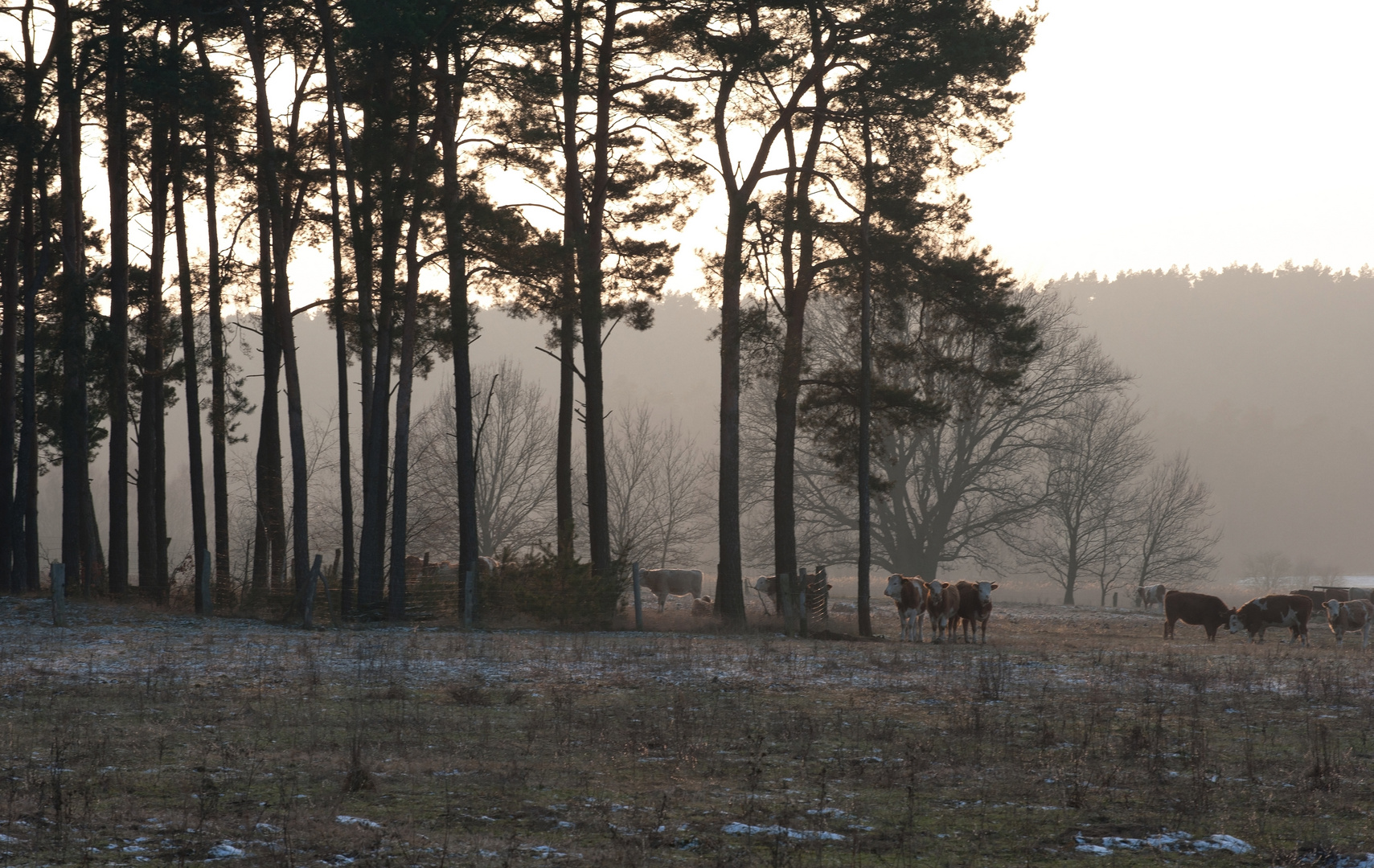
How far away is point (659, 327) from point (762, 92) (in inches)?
6192

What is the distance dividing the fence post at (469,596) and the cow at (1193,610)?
16.6m

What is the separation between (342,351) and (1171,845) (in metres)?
24.7

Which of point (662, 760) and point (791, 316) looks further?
point (791, 316)

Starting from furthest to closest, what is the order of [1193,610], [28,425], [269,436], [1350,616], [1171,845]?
[269,436]
[1193,610]
[1350,616]
[28,425]
[1171,845]

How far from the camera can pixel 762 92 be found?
2833cm

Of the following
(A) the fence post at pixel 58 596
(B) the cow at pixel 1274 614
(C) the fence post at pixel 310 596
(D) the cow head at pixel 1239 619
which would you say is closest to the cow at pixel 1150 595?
(D) the cow head at pixel 1239 619

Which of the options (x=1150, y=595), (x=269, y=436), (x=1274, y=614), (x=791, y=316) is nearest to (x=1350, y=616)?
Result: (x=1274, y=614)

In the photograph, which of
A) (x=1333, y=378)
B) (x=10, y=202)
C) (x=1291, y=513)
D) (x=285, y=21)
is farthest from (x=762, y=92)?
(x=1333, y=378)

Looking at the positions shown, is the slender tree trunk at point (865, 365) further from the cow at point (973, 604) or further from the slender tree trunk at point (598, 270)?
the slender tree trunk at point (598, 270)

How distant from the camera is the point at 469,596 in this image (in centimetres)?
2459

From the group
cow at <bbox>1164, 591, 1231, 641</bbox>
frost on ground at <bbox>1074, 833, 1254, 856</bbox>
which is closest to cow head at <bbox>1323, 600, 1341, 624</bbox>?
cow at <bbox>1164, 591, 1231, 641</bbox>

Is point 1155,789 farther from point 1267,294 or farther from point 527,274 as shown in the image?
point 1267,294

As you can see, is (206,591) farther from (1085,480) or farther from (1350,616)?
(1085,480)

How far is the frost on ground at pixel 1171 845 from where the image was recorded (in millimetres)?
6613
